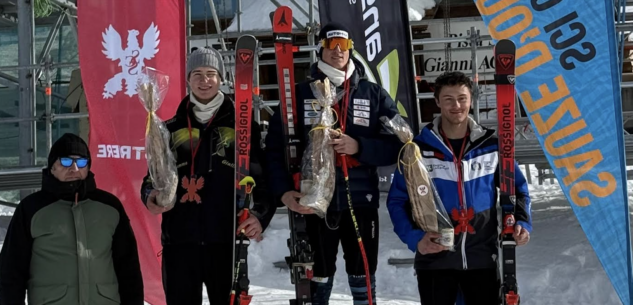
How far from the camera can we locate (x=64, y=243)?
3.45 metres

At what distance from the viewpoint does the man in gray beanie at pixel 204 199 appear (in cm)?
372

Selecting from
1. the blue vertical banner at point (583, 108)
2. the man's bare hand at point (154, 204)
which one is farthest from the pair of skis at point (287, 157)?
the blue vertical banner at point (583, 108)

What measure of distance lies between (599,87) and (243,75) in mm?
2048

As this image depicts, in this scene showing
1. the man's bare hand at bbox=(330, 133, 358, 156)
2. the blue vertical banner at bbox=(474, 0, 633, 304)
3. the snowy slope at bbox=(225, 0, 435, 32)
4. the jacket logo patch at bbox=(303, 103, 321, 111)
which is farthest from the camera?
the snowy slope at bbox=(225, 0, 435, 32)

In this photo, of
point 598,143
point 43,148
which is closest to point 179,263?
point 598,143

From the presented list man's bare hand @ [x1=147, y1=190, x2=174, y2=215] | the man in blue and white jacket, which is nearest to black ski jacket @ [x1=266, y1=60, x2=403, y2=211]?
the man in blue and white jacket

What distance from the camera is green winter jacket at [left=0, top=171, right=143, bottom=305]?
3.40 m

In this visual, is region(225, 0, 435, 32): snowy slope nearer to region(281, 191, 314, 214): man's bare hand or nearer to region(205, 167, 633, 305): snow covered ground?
region(205, 167, 633, 305): snow covered ground

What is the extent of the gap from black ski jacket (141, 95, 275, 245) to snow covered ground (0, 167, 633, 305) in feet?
7.54

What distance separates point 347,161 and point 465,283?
762 mm

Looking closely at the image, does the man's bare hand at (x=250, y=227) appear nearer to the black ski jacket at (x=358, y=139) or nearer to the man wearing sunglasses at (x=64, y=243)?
the black ski jacket at (x=358, y=139)

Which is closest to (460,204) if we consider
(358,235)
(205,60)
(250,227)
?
(358,235)

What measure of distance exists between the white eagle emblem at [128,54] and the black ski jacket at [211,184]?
1793 mm

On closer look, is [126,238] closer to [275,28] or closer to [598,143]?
[275,28]
